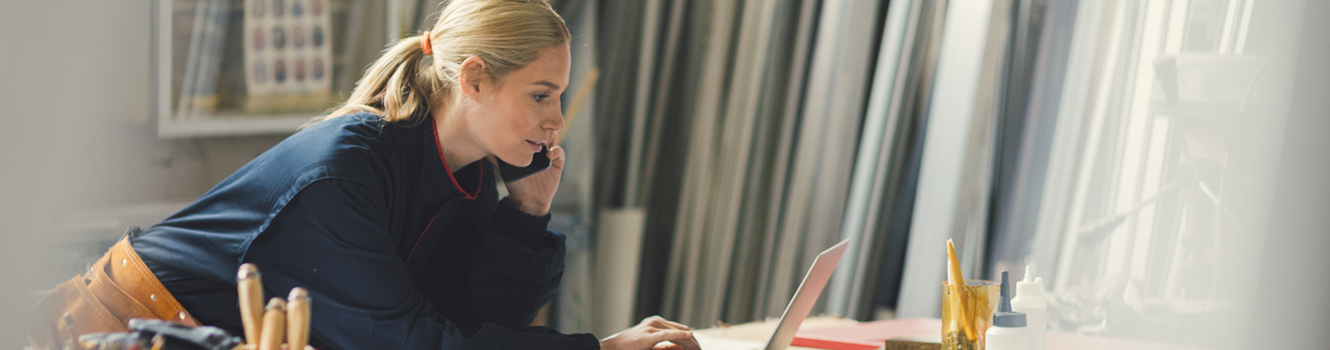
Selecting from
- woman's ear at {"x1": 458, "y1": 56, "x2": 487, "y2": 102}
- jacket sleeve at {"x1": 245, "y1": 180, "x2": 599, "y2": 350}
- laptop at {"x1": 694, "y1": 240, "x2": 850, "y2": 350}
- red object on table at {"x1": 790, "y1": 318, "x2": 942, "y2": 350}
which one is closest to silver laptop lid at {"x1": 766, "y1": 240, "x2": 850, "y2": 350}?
laptop at {"x1": 694, "y1": 240, "x2": 850, "y2": 350}

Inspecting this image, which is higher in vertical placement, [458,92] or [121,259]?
[458,92]

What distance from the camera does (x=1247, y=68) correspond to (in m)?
1.23

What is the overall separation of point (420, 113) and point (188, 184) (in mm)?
1086

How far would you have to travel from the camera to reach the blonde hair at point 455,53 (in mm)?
1199

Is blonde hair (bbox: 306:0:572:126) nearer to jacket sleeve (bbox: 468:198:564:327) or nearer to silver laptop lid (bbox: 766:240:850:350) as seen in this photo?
jacket sleeve (bbox: 468:198:564:327)

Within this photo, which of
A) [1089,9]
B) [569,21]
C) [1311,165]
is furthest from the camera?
[569,21]

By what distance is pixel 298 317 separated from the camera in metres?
0.74

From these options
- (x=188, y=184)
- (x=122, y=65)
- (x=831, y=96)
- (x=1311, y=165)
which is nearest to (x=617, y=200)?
(x=831, y=96)

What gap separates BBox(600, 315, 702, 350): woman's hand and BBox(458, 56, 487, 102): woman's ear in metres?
0.38

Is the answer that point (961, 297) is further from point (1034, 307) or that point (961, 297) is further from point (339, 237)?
point (339, 237)

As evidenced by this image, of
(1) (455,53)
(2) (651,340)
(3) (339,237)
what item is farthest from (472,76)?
(2) (651,340)

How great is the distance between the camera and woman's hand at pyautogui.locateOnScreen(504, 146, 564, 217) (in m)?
1.52

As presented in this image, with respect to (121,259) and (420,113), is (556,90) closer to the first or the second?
(420,113)

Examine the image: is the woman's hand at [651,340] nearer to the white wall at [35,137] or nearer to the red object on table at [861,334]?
the red object on table at [861,334]
